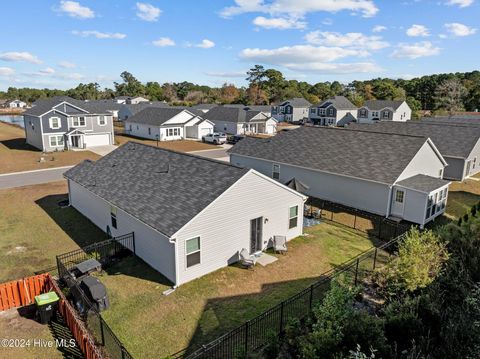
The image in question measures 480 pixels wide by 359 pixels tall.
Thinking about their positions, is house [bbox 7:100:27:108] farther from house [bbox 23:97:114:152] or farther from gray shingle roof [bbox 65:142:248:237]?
gray shingle roof [bbox 65:142:248:237]

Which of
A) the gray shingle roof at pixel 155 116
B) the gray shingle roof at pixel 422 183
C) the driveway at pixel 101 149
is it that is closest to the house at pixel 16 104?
the gray shingle roof at pixel 155 116

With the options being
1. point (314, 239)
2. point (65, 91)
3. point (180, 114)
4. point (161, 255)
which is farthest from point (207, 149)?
point (65, 91)

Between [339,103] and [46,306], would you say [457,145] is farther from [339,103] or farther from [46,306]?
[339,103]

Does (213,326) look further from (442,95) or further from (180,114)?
(442,95)

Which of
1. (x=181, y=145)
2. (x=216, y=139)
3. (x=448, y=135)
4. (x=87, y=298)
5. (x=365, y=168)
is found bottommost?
(x=87, y=298)

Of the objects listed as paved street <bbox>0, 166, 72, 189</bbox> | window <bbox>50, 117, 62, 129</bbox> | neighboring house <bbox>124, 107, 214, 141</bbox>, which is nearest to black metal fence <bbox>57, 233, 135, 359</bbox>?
paved street <bbox>0, 166, 72, 189</bbox>

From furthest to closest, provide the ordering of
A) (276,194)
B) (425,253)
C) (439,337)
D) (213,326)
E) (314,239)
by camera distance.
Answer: (314,239)
(276,194)
(425,253)
(213,326)
(439,337)

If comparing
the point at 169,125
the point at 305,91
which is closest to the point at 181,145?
the point at 169,125
